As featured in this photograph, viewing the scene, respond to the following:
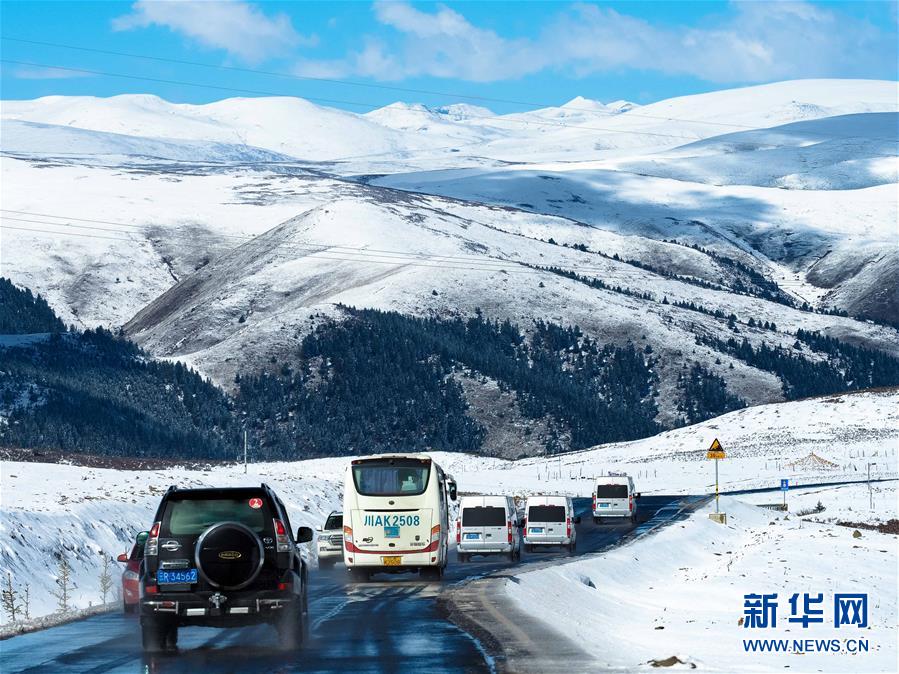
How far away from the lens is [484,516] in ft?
155

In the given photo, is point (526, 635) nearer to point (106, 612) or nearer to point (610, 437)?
point (106, 612)

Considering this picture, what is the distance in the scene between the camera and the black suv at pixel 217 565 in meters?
20.6

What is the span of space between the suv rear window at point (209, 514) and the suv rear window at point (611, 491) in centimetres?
4734

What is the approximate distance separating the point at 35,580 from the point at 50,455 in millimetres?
55532

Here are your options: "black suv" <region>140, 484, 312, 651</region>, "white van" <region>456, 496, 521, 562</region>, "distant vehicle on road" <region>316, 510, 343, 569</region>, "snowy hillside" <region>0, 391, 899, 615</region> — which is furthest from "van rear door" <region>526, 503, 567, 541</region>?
"black suv" <region>140, 484, 312, 651</region>

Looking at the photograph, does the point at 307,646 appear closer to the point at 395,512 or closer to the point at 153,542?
the point at 153,542

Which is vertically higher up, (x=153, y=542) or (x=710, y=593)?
(x=153, y=542)

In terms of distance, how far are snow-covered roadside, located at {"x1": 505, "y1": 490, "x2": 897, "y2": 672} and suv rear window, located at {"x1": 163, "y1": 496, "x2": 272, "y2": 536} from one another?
5646mm

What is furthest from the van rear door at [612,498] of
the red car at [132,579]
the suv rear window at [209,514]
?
the suv rear window at [209,514]

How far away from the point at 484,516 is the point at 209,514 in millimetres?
26894

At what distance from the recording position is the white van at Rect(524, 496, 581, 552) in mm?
50562

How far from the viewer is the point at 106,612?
30719 millimetres

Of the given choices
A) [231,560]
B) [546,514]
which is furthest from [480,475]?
[231,560]

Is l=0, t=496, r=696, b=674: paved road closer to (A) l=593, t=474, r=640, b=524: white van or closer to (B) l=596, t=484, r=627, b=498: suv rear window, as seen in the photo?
(A) l=593, t=474, r=640, b=524: white van
